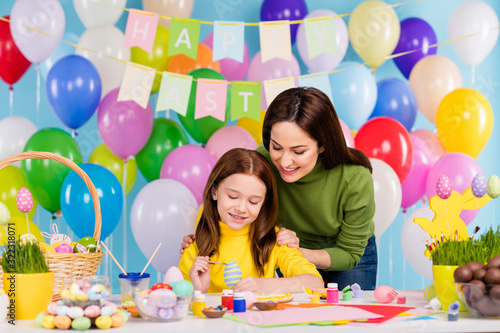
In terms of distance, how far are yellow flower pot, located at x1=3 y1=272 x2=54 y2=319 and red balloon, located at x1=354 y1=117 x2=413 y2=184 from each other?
236cm

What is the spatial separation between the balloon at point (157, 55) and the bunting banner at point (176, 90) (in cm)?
25

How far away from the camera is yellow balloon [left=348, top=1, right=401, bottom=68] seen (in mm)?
3646

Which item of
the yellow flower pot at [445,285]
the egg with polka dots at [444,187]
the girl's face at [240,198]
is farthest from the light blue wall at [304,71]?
the yellow flower pot at [445,285]

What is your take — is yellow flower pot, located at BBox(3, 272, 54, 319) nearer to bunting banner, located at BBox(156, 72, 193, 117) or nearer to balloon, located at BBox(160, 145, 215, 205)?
balloon, located at BBox(160, 145, 215, 205)

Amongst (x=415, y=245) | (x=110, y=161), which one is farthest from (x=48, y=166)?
(x=415, y=245)

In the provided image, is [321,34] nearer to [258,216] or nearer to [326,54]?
[326,54]

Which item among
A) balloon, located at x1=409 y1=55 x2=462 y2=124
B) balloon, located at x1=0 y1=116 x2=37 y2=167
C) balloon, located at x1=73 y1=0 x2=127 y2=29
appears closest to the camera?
balloon, located at x1=0 y1=116 x2=37 y2=167

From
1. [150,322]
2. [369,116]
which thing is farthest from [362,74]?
[150,322]

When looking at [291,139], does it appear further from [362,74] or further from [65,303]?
[362,74]

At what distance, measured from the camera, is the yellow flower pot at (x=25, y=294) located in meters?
1.29

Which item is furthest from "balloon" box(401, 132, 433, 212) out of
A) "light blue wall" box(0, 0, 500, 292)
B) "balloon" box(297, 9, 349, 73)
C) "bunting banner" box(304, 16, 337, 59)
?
"bunting banner" box(304, 16, 337, 59)

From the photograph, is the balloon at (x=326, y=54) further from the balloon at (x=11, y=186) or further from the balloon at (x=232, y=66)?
the balloon at (x=11, y=186)

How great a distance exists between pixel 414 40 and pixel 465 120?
70 cm

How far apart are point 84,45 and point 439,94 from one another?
2.13 m
